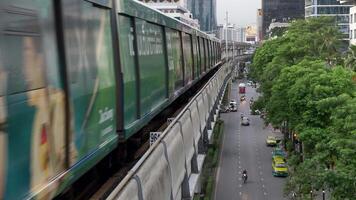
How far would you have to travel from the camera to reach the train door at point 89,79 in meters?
7.15

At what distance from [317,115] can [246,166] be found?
61.7ft

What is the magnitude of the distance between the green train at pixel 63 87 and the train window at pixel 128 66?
2 centimetres

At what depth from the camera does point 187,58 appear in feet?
67.5

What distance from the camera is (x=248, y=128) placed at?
61719 mm

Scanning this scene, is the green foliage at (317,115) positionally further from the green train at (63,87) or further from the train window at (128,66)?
the train window at (128,66)

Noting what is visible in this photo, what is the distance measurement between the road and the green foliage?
9.86 feet

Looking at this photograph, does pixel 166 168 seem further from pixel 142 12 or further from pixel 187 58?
pixel 187 58

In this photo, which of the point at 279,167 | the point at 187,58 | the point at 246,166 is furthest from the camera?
the point at 246,166

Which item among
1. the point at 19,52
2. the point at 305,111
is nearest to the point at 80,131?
the point at 19,52

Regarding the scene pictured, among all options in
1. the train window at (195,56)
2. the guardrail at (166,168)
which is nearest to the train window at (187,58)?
the train window at (195,56)

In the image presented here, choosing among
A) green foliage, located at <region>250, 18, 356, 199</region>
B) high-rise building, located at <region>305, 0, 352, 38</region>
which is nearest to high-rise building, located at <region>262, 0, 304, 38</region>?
high-rise building, located at <region>305, 0, 352, 38</region>

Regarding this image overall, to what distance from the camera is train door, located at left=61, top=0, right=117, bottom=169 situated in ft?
23.5

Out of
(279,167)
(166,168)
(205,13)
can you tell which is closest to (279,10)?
(205,13)

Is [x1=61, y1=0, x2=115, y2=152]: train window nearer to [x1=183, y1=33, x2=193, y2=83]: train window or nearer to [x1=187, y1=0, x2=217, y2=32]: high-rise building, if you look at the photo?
[x1=183, y1=33, x2=193, y2=83]: train window
